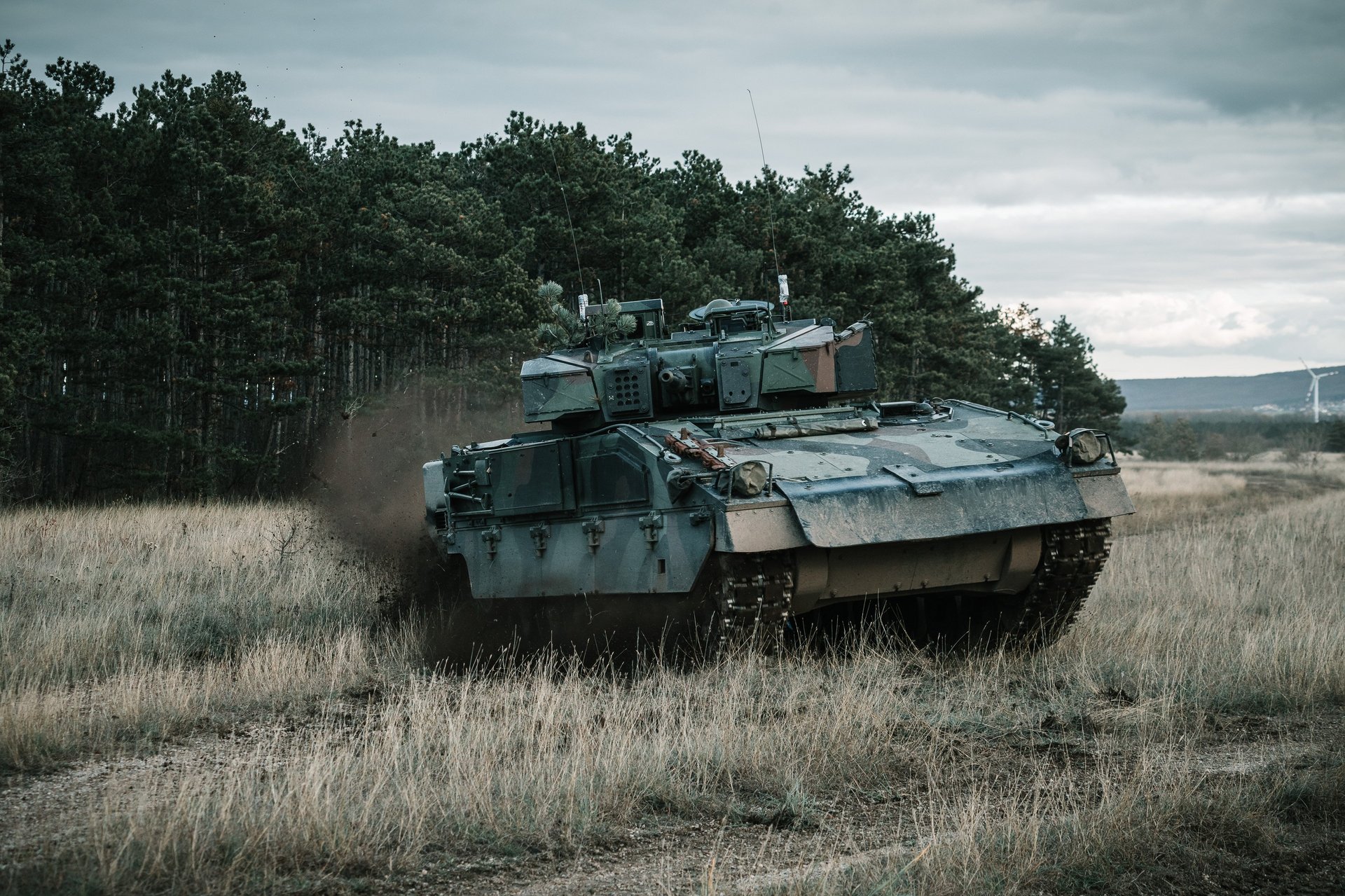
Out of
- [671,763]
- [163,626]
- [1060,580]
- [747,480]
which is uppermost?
[747,480]

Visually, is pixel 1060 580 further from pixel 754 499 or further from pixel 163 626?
pixel 163 626

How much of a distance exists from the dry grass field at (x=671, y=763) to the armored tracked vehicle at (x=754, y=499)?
0.49 m

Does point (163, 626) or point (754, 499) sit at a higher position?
point (754, 499)

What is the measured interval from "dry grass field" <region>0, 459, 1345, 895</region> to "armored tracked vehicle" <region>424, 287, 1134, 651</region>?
489 mm

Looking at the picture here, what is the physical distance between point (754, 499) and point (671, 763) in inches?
82.2

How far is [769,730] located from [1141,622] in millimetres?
4872

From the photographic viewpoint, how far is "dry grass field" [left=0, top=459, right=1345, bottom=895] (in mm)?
4922

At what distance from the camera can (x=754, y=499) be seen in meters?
8.09

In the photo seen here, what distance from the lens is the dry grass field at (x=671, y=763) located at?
194 inches

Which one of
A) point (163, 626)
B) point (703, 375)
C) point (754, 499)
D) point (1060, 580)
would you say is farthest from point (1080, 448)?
point (163, 626)

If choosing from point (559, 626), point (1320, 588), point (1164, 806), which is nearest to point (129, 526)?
point (559, 626)

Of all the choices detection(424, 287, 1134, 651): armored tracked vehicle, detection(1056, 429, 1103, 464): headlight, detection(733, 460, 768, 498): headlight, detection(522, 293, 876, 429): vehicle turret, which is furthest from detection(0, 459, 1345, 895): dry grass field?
detection(522, 293, 876, 429): vehicle turret

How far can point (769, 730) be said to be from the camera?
6.82 meters

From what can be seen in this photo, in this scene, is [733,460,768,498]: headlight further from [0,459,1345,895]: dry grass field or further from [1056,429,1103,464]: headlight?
[1056,429,1103,464]: headlight
